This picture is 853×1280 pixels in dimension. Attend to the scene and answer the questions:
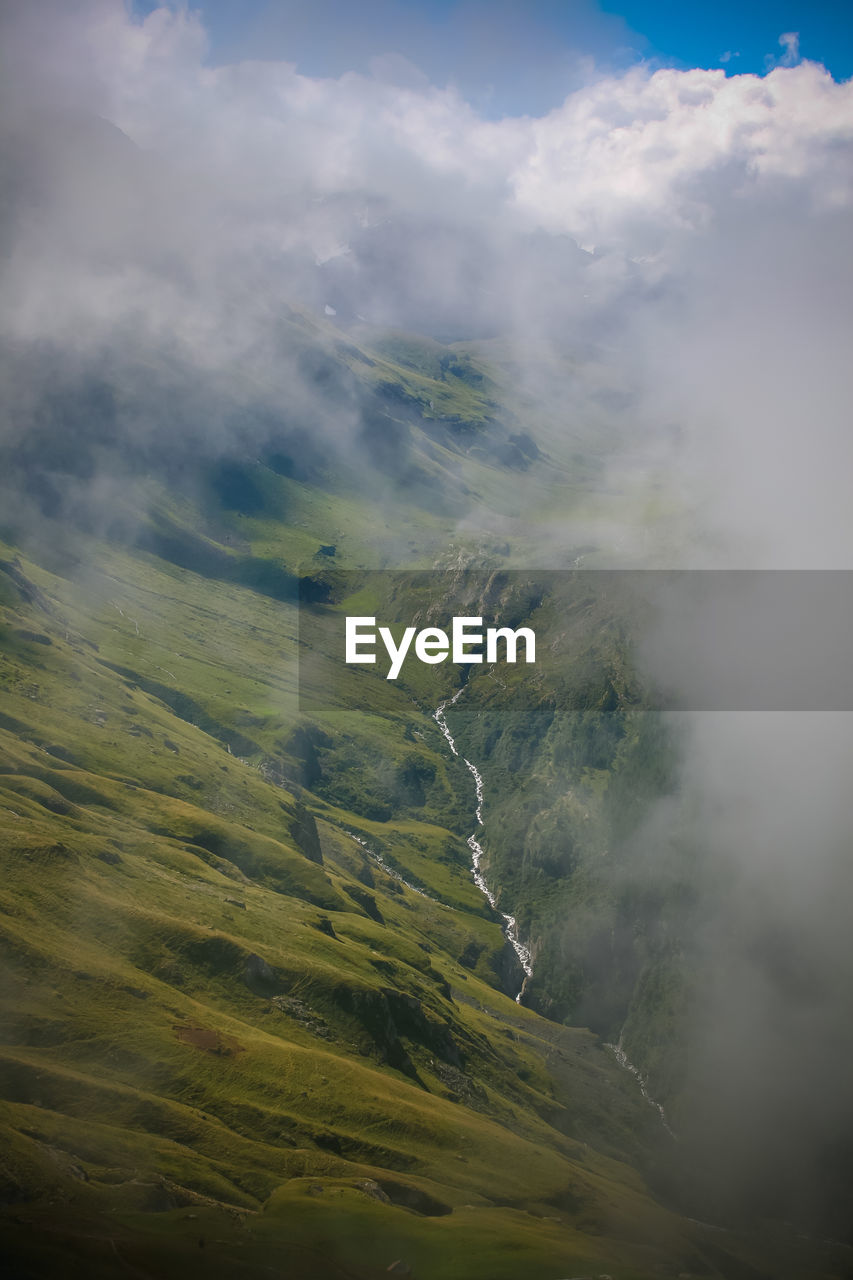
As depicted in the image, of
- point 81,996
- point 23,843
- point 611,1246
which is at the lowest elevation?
point 611,1246

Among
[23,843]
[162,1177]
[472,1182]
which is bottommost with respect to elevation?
[472,1182]

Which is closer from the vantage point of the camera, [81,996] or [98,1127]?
[98,1127]

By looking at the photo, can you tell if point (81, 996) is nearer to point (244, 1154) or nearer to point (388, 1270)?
point (244, 1154)

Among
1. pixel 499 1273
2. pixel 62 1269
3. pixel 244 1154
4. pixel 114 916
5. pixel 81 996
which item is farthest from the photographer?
pixel 114 916

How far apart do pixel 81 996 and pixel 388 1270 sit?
63.4 m

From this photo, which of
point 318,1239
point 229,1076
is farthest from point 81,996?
point 318,1239

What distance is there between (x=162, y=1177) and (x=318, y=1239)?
21.3 meters

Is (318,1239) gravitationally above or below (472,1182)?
above

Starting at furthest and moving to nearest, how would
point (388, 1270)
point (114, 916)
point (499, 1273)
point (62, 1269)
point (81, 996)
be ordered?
point (114, 916) < point (81, 996) < point (499, 1273) < point (388, 1270) < point (62, 1269)

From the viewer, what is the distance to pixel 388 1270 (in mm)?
118062

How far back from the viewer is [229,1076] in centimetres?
15162

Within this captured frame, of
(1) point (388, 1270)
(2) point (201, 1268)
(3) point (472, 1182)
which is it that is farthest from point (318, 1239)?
(3) point (472, 1182)

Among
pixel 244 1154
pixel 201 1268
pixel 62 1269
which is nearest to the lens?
pixel 62 1269

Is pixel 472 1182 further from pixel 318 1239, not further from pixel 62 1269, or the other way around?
pixel 62 1269
